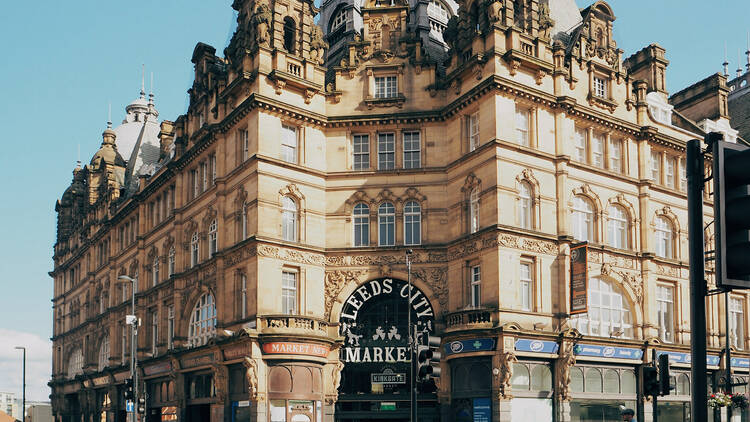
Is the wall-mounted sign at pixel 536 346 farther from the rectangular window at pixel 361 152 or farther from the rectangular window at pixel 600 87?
the rectangular window at pixel 600 87

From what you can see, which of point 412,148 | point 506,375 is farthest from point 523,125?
point 506,375

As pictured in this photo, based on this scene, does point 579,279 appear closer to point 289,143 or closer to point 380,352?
point 380,352

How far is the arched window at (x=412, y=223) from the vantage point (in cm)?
4362

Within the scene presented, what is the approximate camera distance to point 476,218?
136ft

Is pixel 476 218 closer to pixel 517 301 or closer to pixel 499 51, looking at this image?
pixel 517 301

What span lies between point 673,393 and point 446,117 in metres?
18.4

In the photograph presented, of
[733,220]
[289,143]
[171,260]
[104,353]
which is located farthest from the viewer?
[104,353]

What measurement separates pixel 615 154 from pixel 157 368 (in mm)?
30390

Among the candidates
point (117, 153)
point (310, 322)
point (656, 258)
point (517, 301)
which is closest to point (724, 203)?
point (517, 301)

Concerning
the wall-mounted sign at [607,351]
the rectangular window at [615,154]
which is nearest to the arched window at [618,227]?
the rectangular window at [615,154]

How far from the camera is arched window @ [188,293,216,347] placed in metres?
47.7

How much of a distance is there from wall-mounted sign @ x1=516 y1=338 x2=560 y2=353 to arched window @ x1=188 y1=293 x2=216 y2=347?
56.8 ft

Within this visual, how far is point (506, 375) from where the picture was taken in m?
38.0

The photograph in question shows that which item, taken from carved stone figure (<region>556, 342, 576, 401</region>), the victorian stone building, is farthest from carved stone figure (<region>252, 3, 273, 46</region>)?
carved stone figure (<region>556, 342, 576, 401</region>)
